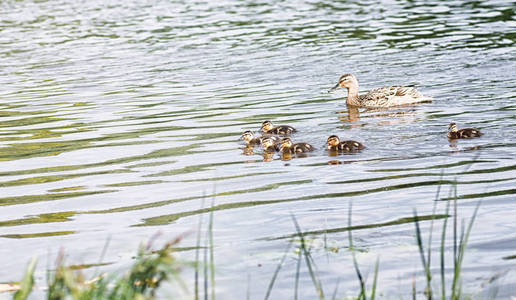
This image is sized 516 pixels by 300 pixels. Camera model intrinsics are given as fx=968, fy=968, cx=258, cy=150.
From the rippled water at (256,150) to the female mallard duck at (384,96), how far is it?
19 centimetres

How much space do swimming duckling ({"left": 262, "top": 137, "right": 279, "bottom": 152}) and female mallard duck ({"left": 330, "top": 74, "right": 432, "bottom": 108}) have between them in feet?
11.9

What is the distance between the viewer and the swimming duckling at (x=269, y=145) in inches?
448

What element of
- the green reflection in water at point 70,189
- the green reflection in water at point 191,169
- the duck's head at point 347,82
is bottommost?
the green reflection in water at point 70,189

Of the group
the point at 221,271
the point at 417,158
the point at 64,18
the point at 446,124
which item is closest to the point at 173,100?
the point at 446,124

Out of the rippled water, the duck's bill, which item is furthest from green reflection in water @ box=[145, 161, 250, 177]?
the duck's bill

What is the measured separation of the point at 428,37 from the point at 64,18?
15800mm

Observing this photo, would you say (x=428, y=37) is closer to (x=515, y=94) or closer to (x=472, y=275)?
(x=515, y=94)

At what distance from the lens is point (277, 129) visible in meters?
12.4

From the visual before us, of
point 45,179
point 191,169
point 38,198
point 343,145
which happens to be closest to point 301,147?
point 343,145

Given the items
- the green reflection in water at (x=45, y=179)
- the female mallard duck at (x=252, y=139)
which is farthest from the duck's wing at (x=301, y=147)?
the green reflection in water at (x=45, y=179)

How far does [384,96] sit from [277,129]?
306 cm

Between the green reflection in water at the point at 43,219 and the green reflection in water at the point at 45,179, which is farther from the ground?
the green reflection in water at the point at 45,179

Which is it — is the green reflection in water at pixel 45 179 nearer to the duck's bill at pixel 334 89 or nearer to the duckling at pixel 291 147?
the duckling at pixel 291 147

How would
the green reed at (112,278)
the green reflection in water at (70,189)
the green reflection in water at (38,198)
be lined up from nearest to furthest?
the green reed at (112,278)
the green reflection in water at (38,198)
the green reflection in water at (70,189)
